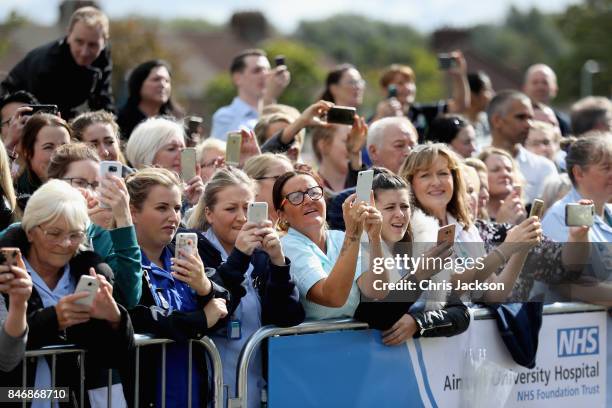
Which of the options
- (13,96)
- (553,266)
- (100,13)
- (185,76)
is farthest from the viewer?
(185,76)

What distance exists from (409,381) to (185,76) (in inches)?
1934

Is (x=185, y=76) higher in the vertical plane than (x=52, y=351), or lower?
higher

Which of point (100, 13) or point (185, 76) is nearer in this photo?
point (100, 13)

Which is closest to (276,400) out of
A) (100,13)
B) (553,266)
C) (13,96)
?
(553,266)

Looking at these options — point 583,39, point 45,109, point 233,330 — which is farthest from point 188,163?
point 583,39

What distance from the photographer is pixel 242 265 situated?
18.6 feet

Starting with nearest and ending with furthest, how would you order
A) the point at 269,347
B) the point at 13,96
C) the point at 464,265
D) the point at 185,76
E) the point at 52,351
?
the point at 52,351 < the point at 269,347 < the point at 464,265 < the point at 13,96 < the point at 185,76

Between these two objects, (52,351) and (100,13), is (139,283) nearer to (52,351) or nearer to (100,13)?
(52,351)

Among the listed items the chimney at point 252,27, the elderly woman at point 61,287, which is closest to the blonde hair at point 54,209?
the elderly woman at point 61,287

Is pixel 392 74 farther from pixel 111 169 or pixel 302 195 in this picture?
pixel 111 169

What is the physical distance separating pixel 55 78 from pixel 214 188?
114 inches

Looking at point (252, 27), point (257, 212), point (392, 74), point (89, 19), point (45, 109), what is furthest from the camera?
point (252, 27)

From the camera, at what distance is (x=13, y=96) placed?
796 centimetres

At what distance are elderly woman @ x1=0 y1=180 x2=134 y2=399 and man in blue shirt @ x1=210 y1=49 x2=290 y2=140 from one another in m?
5.13
